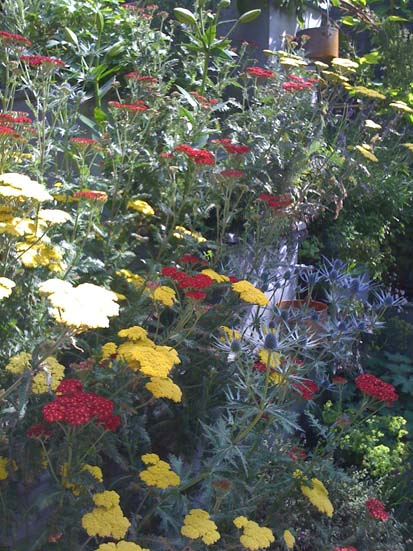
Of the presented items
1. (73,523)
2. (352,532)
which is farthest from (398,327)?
(73,523)

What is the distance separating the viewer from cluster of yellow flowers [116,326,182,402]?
174 centimetres

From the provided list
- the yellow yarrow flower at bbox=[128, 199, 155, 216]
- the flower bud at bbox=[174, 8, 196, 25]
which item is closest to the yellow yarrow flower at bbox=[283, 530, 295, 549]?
the yellow yarrow flower at bbox=[128, 199, 155, 216]

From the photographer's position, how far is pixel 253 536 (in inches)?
68.6

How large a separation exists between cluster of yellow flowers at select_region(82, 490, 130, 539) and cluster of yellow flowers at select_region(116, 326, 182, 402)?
273mm

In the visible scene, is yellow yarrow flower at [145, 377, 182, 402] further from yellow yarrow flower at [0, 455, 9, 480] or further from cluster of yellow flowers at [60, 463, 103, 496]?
yellow yarrow flower at [0, 455, 9, 480]

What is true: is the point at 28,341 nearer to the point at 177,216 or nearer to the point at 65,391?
the point at 65,391

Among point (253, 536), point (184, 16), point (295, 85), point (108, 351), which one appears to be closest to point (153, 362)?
point (108, 351)

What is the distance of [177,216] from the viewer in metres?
2.76

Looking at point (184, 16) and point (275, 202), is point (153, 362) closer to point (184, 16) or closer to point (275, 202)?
point (275, 202)

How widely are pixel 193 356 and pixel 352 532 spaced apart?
0.73m

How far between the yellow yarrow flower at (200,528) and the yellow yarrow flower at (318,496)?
1.32 ft

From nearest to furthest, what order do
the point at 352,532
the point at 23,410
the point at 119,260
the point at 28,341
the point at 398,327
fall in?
the point at 23,410, the point at 28,341, the point at 352,532, the point at 119,260, the point at 398,327

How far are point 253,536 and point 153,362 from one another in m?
0.47

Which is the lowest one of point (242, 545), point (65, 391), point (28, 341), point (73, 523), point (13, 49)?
point (242, 545)
